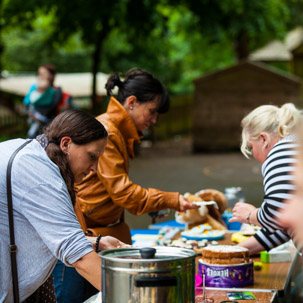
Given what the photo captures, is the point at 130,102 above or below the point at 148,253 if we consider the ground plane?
above

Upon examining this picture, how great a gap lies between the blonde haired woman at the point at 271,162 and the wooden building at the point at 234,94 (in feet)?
45.5

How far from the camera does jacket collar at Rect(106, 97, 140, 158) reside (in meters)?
3.95

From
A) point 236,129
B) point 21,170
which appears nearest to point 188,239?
point 21,170

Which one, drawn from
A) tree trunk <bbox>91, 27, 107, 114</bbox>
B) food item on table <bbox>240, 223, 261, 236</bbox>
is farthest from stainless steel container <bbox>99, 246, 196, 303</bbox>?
tree trunk <bbox>91, 27, 107, 114</bbox>

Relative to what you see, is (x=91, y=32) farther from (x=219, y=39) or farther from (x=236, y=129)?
(x=236, y=129)

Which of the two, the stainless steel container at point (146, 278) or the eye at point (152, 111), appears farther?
the eye at point (152, 111)

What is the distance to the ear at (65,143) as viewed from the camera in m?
2.62

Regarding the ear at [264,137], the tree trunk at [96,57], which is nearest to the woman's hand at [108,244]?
the ear at [264,137]

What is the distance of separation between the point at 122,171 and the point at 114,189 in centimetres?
13

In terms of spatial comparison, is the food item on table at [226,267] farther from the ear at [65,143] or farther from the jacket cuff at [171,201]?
the ear at [65,143]

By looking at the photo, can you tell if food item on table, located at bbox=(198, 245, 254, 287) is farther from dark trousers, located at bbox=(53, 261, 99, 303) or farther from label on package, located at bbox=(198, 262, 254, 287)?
dark trousers, located at bbox=(53, 261, 99, 303)

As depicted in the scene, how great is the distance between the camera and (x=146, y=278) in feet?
7.02

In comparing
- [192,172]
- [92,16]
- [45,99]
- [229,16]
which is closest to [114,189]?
[45,99]

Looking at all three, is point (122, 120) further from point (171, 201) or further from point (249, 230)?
point (249, 230)
